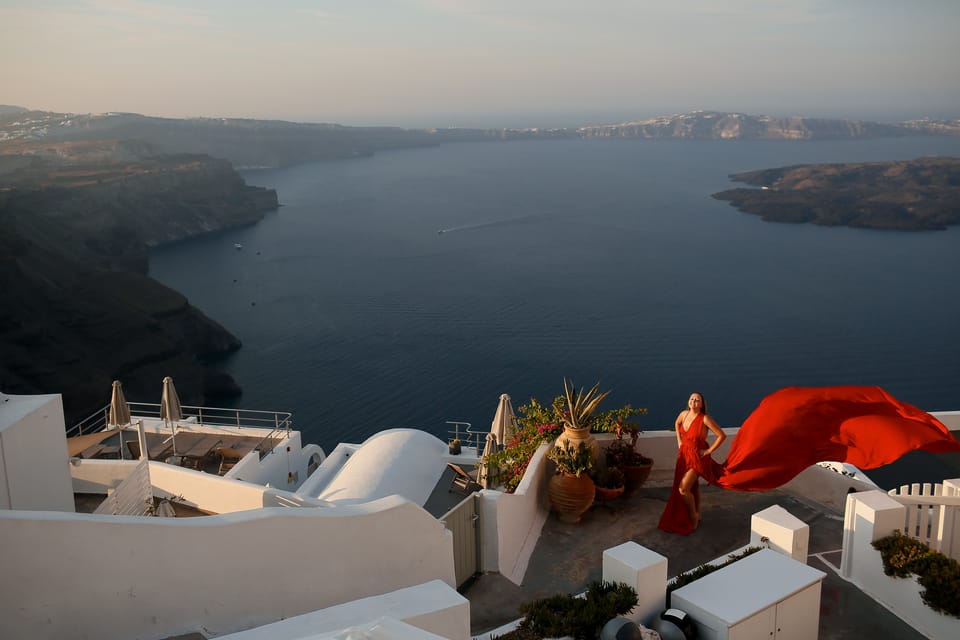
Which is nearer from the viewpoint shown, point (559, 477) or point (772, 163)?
point (559, 477)

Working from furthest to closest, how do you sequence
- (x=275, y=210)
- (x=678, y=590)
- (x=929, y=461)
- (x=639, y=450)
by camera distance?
(x=275, y=210) < (x=929, y=461) < (x=639, y=450) < (x=678, y=590)

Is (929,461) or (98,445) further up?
(98,445)

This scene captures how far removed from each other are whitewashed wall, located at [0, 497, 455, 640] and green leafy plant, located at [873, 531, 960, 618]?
3.63 metres

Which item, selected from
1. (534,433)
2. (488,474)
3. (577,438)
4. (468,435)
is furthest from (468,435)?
(577,438)

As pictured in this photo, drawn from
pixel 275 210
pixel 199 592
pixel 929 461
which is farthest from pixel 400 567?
pixel 275 210

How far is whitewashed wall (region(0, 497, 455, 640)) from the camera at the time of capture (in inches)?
177

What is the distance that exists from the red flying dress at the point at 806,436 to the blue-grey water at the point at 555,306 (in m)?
30.5

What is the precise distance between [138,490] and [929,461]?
15.9 metres

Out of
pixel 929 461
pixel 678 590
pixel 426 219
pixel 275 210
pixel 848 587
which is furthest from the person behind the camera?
pixel 275 210

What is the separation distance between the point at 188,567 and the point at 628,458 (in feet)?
15.0

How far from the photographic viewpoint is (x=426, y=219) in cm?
9444

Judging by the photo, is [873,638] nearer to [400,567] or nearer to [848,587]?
[848,587]

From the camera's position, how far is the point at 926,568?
5809 mm

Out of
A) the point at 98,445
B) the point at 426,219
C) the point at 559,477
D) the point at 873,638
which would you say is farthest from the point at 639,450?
the point at 426,219
